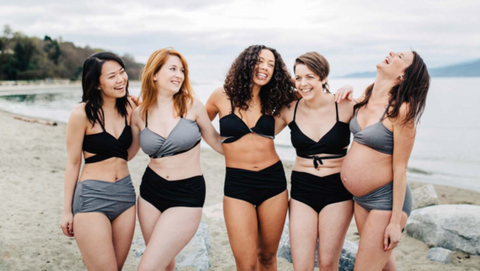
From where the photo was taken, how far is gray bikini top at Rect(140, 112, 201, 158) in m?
3.44

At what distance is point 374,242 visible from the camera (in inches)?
126

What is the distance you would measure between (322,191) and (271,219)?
60 cm

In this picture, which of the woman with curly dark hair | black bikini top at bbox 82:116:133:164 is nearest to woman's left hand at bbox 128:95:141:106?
black bikini top at bbox 82:116:133:164

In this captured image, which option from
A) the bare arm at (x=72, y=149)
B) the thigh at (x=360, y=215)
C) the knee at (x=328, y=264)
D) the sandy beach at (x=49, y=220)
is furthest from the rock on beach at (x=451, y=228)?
the bare arm at (x=72, y=149)

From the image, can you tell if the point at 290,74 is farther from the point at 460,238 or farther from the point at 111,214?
the point at 460,238

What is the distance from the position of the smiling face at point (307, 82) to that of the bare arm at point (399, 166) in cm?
87

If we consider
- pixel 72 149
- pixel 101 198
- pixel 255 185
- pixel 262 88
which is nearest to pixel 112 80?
pixel 72 149

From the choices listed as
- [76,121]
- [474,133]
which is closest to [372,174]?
[76,121]

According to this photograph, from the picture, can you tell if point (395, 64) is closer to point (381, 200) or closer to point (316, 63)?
point (316, 63)

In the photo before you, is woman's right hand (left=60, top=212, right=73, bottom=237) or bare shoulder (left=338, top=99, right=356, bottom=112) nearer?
woman's right hand (left=60, top=212, right=73, bottom=237)

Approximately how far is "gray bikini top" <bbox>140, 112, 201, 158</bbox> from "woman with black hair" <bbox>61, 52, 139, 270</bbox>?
20 cm

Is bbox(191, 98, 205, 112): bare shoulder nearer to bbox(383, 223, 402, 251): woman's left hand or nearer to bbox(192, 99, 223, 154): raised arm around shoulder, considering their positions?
bbox(192, 99, 223, 154): raised arm around shoulder

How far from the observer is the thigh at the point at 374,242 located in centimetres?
320

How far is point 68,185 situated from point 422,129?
2600cm
